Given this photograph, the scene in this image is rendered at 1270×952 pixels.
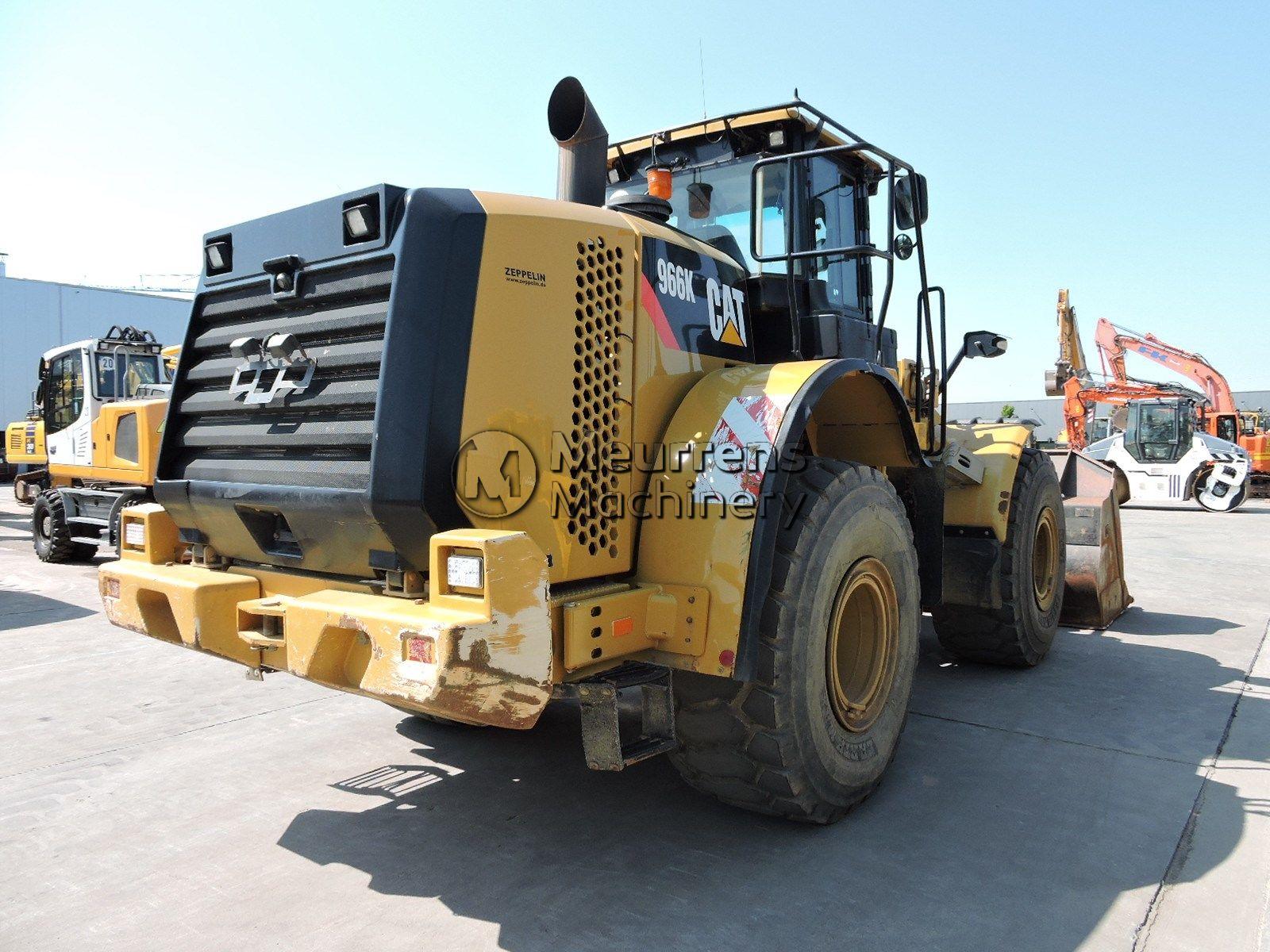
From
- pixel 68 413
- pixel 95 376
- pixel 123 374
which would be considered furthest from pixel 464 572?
pixel 68 413

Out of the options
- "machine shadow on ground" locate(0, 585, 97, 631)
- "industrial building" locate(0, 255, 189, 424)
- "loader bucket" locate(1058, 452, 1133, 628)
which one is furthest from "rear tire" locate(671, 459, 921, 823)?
"industrial building" locate(0, 255, 189, 424)

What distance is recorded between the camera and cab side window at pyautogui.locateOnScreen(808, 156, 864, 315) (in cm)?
429

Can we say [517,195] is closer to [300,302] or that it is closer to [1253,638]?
[300,302]

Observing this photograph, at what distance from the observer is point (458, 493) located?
2.81 metres

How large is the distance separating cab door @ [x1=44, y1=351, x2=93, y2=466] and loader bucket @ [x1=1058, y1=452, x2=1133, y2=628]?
12.1 meters

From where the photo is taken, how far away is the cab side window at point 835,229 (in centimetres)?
429

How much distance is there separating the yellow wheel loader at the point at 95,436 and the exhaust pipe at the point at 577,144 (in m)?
9.10

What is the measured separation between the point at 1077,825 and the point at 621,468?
2240mm

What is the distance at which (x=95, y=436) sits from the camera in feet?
40.2

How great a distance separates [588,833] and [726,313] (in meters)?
2.17

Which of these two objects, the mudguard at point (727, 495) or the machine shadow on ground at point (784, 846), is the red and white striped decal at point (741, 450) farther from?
the machine shadow on ground at point (784, 846)

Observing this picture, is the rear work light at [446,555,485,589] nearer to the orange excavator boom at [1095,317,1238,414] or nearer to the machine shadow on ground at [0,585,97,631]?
the machine shadow on ground at [0,585,97,631]

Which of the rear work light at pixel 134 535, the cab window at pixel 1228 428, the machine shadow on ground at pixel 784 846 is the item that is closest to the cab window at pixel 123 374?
the rear work light at pixel 134 535

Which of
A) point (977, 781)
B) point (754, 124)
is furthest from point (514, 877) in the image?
point (754, 124)
